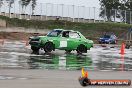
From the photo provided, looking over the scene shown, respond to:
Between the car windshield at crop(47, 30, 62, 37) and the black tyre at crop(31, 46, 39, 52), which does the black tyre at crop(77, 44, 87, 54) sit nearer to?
the car windshield at crop(47, 30, 62, 37)

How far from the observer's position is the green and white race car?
1101 inches

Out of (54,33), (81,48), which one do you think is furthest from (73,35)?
(54,33)

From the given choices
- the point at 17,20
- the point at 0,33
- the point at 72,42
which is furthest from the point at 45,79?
the point at 17,20

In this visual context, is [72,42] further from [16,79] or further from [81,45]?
[16,79]

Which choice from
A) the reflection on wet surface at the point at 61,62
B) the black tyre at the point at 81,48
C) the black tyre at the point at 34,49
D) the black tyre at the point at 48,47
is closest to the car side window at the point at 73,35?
the black tyre at the point at 81,48

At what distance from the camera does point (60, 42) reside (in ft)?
94.4

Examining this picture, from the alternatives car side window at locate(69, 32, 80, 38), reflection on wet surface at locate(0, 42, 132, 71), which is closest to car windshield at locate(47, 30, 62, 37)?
car side window at locate(69, 32, 80, 38)

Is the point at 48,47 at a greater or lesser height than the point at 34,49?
greater

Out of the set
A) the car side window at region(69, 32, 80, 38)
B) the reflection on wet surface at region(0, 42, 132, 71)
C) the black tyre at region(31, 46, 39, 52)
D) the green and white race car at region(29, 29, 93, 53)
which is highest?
the car side window at region(69, 32, 80, 38)

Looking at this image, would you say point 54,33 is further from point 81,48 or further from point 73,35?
point 81,48

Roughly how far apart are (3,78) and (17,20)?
53.1 meters

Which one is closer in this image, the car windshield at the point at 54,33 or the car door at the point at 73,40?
the car windshield at the point at 54,33

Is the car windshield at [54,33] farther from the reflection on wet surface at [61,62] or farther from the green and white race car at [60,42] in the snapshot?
the reflection on wet surface at [61,62]

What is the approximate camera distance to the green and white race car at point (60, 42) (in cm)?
2795
